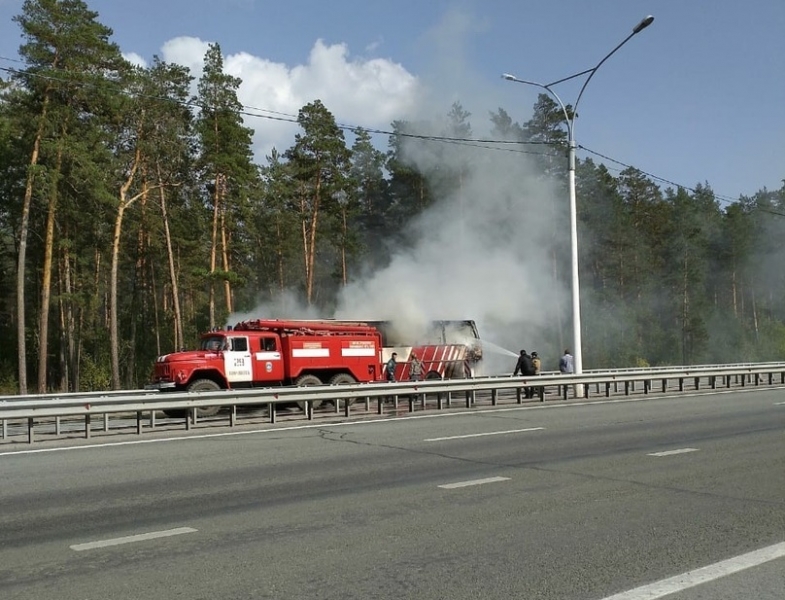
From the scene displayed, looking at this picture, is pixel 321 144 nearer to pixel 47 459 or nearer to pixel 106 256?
pixel 106 256

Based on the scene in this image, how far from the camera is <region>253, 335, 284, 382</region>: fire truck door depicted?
21.9 m

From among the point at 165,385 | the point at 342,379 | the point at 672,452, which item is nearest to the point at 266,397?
the point at 165,385

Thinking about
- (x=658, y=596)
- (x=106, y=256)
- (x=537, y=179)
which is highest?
(x=537, y=179)

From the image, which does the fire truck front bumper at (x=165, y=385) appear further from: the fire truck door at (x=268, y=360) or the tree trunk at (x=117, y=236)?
the tree trunk at (x=117, y=236)

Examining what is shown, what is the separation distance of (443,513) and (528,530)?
3.26ft

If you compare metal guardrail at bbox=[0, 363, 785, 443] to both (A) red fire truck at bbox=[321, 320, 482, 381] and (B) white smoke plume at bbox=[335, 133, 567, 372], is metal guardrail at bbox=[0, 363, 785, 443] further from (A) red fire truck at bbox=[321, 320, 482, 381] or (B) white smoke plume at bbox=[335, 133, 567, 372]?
(B) white smoke plume at bbox=[335, 133, 567, 372]

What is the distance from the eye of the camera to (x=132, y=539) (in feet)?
22.3

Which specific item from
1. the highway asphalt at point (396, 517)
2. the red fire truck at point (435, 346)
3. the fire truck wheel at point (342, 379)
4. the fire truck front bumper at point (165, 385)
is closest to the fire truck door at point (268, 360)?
the fire truck wheel at point (342, 379)

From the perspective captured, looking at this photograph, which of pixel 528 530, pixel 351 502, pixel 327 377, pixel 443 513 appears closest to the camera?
pixel 528 530

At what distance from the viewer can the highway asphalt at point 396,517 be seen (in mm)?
5555

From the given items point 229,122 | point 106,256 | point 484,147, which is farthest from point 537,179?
point 106,256

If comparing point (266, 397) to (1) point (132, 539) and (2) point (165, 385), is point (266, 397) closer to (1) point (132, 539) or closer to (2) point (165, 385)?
(2) point (165, 385)

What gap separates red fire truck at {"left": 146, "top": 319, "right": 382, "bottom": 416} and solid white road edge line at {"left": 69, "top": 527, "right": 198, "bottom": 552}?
13.3 metres

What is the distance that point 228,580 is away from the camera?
18.3 feet
